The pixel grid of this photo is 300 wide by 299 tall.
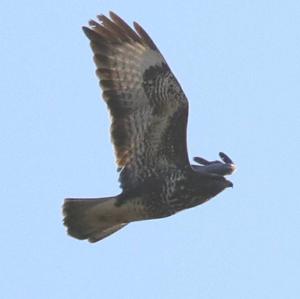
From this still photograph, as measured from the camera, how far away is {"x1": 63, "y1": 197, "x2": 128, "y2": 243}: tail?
25.7 m

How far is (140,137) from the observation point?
84.4 ft

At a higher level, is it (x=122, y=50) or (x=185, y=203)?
(x=122, y=50)

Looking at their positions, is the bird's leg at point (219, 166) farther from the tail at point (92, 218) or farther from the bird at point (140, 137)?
the tail at point (92, 218)

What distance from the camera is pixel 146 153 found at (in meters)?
25.8

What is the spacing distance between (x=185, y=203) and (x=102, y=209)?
932mm

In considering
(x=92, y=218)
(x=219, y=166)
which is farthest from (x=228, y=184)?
(x=92, y=218)

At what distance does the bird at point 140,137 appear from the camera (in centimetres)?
2558

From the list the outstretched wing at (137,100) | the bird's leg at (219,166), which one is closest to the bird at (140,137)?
the outstretched wing at (137,100)

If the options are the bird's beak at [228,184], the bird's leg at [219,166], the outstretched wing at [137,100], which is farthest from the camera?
the bird's leg at [219,166]

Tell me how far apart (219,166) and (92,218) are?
1809 millimetres

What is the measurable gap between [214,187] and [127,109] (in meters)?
1.31

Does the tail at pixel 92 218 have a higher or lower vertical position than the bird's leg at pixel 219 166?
lower

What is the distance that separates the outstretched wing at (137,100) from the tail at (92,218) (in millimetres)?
330

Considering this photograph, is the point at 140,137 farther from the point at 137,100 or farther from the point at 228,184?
the point at 228,184
